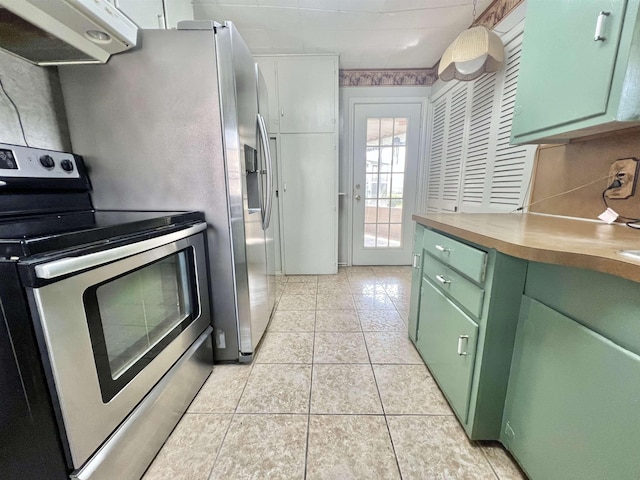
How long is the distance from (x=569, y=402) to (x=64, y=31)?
201cm

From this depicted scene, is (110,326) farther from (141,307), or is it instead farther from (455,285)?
(455,285)

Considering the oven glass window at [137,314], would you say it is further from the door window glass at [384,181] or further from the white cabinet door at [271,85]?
the door window glass at [384,181]

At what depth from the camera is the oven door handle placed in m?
0.59

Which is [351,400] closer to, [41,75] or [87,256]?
[87,256]

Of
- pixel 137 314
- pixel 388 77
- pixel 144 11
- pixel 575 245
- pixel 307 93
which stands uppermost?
pixel 388 77

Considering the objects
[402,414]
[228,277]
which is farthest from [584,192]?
[228,277]

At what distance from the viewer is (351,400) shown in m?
1.26

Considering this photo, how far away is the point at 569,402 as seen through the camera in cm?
71

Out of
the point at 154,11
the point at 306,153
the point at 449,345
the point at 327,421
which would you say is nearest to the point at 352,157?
the point at 306,153

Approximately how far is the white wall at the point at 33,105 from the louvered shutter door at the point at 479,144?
8.71 ft

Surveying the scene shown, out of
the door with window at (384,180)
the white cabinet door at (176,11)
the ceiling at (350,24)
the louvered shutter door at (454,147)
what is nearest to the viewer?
the white cabinet door at (176,11)

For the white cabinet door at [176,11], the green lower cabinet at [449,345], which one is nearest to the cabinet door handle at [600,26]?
the green lower cabinet at [449,345]

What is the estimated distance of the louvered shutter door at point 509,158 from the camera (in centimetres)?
166

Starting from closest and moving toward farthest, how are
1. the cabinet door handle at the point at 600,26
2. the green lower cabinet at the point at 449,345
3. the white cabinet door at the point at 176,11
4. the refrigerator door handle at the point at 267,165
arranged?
1. the cabinet door handle at the point at 600,26
2. the green lower cabinet at the point at 449,345
3. the white cabinet door at the point at 176,11
4. the refrigerator door handle at the point at 267,165
